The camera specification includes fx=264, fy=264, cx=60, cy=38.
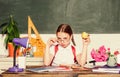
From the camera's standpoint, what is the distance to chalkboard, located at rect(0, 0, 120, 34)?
3.81 meters

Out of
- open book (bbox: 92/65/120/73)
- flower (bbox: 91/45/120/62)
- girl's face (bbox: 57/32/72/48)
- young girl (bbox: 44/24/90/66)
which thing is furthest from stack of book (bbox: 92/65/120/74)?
girl's face (bbox: 57/32/72/48)

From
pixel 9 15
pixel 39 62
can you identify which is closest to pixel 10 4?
pixel 9 15

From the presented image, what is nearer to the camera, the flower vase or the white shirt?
the flower vase

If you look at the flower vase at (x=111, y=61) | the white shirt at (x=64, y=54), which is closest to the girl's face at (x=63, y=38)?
the white shirt at (x=64, y=54)

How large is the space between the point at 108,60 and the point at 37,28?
1578 millimetres

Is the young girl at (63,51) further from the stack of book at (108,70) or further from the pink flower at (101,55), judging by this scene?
the stack of book at (108,70)

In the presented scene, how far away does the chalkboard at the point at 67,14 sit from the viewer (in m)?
3.81

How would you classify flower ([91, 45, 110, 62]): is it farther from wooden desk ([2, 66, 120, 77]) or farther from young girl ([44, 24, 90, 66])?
wooden desk ([2, 66, 120, 77])

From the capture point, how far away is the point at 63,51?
3037mm

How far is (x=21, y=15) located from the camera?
3.87 m

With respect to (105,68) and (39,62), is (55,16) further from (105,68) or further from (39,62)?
(105,68)

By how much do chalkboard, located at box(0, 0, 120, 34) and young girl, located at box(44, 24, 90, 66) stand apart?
83 centimetres

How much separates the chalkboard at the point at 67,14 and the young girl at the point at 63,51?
0.83 meters

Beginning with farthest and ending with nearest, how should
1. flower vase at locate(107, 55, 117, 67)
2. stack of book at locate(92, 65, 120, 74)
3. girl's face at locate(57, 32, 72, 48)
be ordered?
girl's face at locate(57, 32, 72, 48), flower vase at locate(107, 55, 117, 67), stack of book at locate(92, 65, 120, 74)
